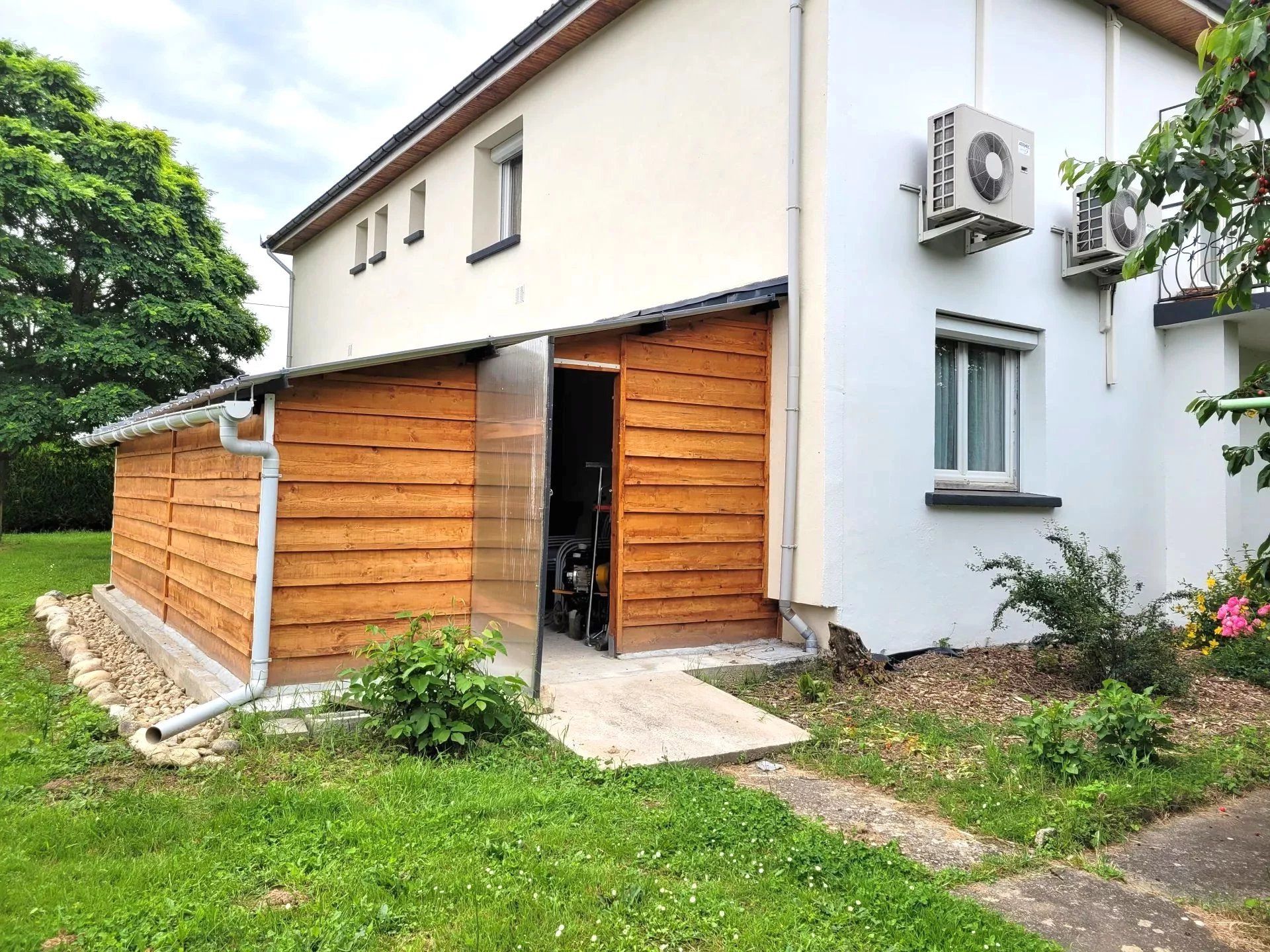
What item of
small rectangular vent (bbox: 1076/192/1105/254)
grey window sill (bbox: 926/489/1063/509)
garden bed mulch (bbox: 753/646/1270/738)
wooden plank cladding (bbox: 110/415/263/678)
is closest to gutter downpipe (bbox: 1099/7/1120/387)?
small rectangular vent (bbox: 1076/192/1105/254)

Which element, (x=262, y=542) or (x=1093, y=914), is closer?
(x=1093, y=914)

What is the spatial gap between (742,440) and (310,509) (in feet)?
10.6

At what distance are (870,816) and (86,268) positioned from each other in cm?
1502

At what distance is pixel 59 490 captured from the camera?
18625 millimetres

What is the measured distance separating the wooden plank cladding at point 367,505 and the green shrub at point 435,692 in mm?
772

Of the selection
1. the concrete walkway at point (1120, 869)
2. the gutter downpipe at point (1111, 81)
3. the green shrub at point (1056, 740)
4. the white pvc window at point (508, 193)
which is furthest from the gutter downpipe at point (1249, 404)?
the white pvc window at point (508, 193)

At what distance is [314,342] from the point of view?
614 inches

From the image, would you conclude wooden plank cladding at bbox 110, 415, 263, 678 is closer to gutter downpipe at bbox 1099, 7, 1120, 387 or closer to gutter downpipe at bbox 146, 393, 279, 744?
gutter downpipe at bbox 146, 393, 279, 744

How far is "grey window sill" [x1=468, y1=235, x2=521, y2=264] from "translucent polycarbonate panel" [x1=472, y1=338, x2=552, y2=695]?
14.8ft

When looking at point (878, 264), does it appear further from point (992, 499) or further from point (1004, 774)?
point (1004, 774)

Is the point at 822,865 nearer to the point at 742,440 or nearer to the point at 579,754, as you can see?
the point at 579,754

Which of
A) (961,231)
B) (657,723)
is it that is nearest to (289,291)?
(961,231)

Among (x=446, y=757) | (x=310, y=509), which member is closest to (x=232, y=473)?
(x=310, y=509)

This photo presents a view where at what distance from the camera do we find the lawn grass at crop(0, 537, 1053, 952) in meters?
2.66
